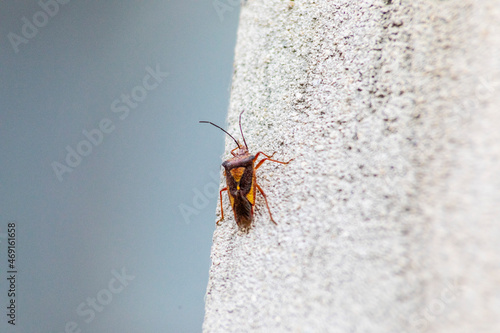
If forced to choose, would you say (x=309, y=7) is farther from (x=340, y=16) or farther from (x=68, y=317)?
(x=68, y=317)

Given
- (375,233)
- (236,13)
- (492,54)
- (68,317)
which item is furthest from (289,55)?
(68,317)

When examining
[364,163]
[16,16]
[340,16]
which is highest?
[16,16]

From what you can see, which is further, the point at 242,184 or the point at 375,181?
the point at 242,184

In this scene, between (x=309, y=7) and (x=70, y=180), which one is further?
(x=70, y=180)

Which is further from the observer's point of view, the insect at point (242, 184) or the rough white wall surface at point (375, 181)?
the insect at point (242, 184)

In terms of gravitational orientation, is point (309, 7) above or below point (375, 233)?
above
